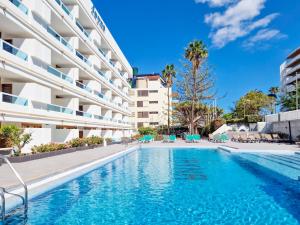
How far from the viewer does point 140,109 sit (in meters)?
65.5

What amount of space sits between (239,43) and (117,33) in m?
22.8

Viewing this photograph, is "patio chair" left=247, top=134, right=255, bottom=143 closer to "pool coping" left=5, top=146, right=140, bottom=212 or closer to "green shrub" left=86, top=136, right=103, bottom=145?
"green shrub" left=86, top=136, right=103, bottom=145

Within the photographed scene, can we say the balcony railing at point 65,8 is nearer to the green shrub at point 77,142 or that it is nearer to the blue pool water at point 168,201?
the green shrub at point 77,142

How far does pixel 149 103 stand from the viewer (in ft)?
213

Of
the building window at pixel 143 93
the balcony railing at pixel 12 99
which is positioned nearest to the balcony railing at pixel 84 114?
the balcony railing at pixel 12 99

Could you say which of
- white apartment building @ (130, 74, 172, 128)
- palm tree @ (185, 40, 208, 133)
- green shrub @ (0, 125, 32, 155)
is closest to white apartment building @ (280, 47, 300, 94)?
white apartment building @ (130, 74, 172, 128)

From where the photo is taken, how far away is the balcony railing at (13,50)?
1633 centimetres

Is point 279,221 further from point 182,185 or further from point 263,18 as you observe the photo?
point 263,18

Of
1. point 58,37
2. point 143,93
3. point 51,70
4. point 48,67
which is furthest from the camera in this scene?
point 143,93

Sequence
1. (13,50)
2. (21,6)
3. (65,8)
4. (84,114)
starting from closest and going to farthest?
1. (13,50)
2. (21,6)
3. (65,8)
4. (84,114)

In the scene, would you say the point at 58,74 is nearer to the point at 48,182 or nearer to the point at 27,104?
the point at 27,104

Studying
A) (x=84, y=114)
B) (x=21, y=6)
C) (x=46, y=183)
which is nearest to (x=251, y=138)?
(x=84, y=114)

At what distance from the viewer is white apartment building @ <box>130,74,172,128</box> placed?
64500 millimetres

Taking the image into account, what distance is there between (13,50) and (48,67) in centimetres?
448
